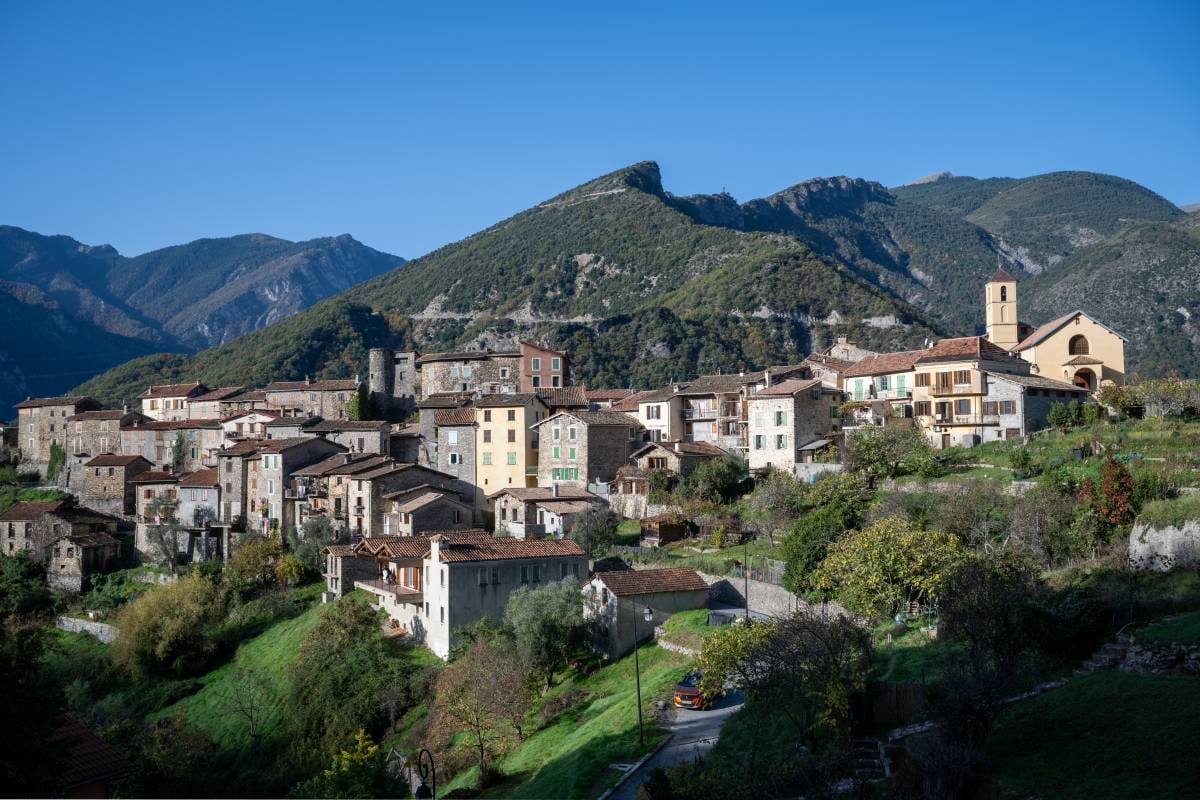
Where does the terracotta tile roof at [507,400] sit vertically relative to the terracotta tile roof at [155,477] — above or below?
above

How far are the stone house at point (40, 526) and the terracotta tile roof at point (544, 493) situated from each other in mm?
27746

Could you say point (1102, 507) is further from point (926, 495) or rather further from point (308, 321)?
point (308, 321)

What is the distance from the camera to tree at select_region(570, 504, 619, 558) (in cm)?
4956

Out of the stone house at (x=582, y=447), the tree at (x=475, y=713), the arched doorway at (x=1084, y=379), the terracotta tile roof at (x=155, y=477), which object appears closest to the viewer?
the tree at (x=475, y=713)

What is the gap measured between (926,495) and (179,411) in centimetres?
6554

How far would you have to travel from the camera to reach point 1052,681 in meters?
24.2

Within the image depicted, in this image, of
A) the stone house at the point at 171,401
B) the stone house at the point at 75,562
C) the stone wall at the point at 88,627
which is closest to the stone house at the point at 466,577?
the stone wall at the point at 88,627

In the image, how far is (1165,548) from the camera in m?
31.6

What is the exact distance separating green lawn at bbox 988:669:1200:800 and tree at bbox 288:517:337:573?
4130 centimetres

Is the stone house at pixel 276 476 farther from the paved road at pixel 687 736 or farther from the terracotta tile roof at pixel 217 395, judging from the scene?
the paved road at pixel 687 736

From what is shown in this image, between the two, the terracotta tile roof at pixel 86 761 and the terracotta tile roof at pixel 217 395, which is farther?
the terracotta tile roof at pixel 217 395

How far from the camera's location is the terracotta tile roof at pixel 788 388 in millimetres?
55366

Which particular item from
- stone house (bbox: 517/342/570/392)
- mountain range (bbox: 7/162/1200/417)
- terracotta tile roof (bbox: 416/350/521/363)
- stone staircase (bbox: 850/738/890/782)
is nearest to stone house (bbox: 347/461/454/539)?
stone house (bbox: 517/342/570/392)

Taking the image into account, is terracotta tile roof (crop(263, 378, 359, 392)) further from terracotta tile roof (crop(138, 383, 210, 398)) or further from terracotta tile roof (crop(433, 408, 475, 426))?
terracotta tile roof (crop(433, 408, 475, 426))
